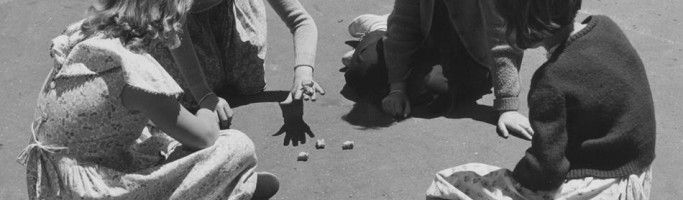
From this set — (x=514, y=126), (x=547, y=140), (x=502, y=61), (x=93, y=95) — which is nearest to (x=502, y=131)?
(x=514, y=126)

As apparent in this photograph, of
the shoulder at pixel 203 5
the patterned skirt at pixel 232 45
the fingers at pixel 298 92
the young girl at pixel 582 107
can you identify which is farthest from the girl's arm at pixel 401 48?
the young girl at pixel 582 107

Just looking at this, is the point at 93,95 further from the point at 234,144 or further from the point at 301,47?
the point at 301,47

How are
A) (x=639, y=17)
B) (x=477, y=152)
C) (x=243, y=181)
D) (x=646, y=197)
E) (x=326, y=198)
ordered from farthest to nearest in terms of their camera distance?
(x=639, y=17), (x=477, y=152), (x=326, y=198), (x=243, y=181), (x=646, y=197)

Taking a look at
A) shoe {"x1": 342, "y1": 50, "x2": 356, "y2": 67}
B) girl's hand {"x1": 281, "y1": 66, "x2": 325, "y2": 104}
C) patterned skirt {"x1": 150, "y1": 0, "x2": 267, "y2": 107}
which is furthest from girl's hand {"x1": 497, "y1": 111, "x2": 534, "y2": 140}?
patterned skirt {"x1": 150, "y1": 0, "x2": 267, "y2": 107}

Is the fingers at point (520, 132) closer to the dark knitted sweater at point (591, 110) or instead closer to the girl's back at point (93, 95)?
the dark knitted sweater at point (591, 110)

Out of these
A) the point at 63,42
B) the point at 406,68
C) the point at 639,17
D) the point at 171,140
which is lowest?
the point at 639,17

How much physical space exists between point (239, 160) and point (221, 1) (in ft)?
4.38

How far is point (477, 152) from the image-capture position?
4168 mm

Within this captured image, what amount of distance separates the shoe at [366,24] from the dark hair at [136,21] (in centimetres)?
186

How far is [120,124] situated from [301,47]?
1.18m

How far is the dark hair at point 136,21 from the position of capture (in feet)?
10.7

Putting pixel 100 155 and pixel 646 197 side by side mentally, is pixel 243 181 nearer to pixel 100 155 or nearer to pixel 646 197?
pixel 100 155

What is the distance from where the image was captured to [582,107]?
3.00 m

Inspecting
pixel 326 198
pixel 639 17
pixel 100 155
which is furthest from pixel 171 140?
pixel 639 17
